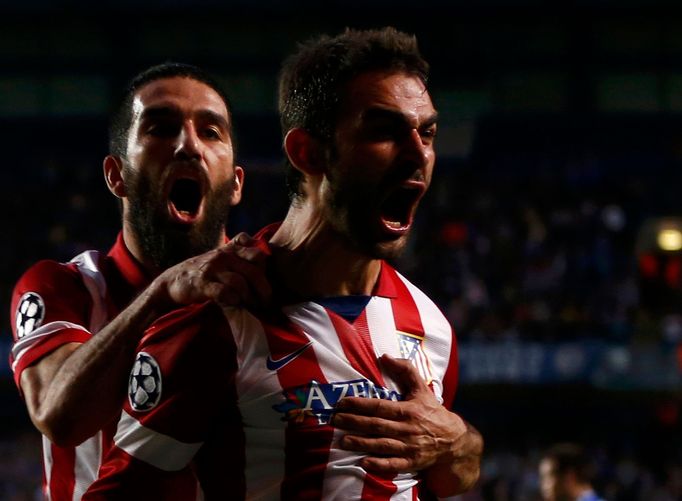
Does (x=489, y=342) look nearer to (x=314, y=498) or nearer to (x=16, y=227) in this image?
(x=16, y=227)

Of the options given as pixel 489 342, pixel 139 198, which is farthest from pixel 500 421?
pixel 139 198

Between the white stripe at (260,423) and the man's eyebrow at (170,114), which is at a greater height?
the man's eyebrow at (170,114)

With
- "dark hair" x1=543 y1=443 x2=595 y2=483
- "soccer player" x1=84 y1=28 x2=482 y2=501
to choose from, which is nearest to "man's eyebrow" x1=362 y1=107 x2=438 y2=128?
"soccer player" x1=84 y1=28 x2=482 y2=501

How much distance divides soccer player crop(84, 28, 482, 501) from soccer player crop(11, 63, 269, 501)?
0.44 ft

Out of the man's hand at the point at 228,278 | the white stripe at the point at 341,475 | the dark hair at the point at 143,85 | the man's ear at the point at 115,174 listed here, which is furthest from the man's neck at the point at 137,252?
the white stripe at the point at 341,475

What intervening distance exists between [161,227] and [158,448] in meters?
1.20

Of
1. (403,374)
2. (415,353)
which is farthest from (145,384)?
(415,353)

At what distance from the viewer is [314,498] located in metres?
2.47

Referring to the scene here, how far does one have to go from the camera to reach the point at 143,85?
3.57 meters

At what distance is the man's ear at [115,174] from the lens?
366 cm

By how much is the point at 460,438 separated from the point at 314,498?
1.48 feet

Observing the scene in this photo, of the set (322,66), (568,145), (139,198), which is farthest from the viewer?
(568,145)

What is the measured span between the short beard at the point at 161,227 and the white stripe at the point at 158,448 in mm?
1096

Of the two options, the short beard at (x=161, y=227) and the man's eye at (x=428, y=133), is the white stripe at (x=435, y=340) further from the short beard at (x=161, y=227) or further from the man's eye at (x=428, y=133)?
the short beard at (x=161, y=227)
